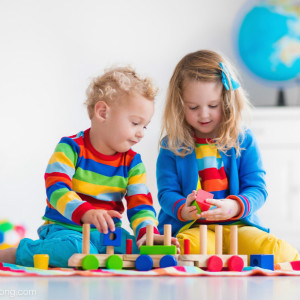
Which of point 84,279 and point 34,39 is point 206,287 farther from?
point 34,39

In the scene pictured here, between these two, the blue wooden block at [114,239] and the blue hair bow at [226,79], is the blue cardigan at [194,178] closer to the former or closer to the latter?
the blue hair bow at [226,79]

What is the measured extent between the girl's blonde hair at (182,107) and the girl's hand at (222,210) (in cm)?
22

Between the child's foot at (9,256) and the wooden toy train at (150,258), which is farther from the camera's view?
the child's foot at (9,256)

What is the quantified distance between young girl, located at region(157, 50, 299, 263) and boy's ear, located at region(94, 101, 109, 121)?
25 centimetres

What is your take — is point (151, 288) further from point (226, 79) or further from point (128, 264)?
point (226, 79)

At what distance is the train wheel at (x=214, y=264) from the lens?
3.84 feet

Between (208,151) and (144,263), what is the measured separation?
56 cm

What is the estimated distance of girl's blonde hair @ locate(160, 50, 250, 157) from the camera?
157 centimetres

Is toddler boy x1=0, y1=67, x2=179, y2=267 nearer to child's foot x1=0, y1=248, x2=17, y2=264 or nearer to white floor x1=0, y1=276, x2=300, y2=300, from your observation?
child's foot x1=0, y1=248, x2=17, y2=264

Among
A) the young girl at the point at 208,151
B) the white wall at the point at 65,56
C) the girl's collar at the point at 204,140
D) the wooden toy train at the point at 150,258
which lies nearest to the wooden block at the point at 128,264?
the wooden toy train at the point at 150,258

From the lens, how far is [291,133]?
264 cm

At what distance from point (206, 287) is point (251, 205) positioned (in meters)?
0.63

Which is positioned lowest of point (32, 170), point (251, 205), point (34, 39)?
point (251, 205)

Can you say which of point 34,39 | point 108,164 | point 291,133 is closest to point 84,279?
point 108,164
